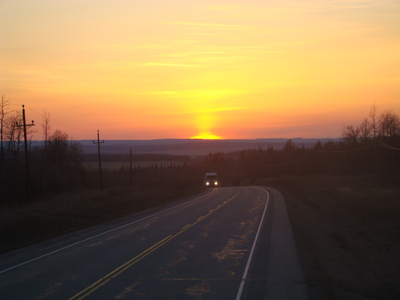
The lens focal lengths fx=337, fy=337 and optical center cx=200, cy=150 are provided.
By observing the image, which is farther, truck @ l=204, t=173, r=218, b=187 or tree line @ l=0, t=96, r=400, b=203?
truck @ l=204, t=173, r=218, b=187

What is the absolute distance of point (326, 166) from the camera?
329 ft

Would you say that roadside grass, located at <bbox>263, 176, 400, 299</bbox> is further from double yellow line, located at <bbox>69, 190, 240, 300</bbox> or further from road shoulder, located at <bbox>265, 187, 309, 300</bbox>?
double yellow line, located at <bbox>69, 190, 240, 300</bbox>

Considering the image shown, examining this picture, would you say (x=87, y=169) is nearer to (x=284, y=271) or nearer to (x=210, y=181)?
(x=210, y=181)

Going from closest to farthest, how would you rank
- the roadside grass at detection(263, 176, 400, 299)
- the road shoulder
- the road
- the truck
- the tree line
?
the road shoulder < the road < the roadside grass at detection(263, 176, 400, 299) < the tree line < the truck

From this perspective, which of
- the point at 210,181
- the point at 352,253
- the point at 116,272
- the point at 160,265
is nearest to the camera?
the point at 116,272

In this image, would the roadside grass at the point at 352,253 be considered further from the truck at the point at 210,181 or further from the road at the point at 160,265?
the truck at the point at 210,181

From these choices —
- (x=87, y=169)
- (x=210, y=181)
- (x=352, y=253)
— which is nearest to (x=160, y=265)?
(x=352, y=253)

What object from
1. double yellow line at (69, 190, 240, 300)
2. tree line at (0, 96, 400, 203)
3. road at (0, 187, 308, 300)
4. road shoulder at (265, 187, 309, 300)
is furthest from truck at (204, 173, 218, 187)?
double yellow line at (69, 190, 240, 300)

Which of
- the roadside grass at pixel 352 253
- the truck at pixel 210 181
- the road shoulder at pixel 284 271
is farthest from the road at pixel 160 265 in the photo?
the truck at pixel 210 181

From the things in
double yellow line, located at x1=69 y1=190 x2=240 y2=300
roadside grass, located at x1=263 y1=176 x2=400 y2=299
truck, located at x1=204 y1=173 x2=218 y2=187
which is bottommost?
truck, located at x1=204 y1=173 x2=218 y2=187

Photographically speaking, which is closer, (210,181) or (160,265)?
(160,265)

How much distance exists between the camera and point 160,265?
9961mm

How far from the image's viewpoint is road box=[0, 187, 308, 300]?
7.76 meters

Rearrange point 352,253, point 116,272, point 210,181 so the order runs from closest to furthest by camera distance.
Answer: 1. point 116,272
2. point 352,253
3. point 210,181
